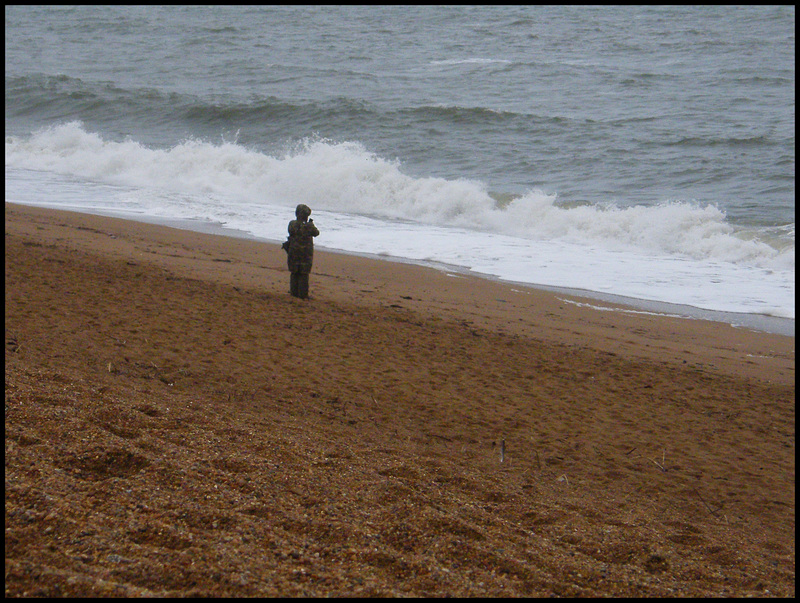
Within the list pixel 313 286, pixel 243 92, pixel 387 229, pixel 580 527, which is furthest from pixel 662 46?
pixel 580 527

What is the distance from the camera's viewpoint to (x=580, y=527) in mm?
3340

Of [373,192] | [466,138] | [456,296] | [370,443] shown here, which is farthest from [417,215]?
[370,443]

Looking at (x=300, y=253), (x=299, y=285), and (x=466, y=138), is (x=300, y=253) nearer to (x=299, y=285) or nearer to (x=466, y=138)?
(x=299, y=285)

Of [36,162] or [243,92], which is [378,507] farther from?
[243,92]

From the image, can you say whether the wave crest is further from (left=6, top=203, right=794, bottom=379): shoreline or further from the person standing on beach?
the person standing on beach

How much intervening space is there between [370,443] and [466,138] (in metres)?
19.0

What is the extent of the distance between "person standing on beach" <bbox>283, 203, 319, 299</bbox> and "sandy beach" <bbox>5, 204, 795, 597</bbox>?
220 mm

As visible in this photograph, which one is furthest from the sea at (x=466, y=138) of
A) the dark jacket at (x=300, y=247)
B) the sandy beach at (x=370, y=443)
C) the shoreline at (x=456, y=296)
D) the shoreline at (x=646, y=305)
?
the dark jacket at (x=300, y=247)

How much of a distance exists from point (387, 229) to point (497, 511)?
11237 millimetres

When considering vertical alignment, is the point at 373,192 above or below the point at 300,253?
above

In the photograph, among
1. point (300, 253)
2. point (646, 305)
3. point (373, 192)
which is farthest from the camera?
point (373, 192)

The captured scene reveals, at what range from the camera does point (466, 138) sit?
22281 mm

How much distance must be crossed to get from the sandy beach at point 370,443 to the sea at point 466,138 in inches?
138

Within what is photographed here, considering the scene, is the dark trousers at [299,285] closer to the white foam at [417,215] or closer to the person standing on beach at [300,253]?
the person standing on beach at [300,253]
